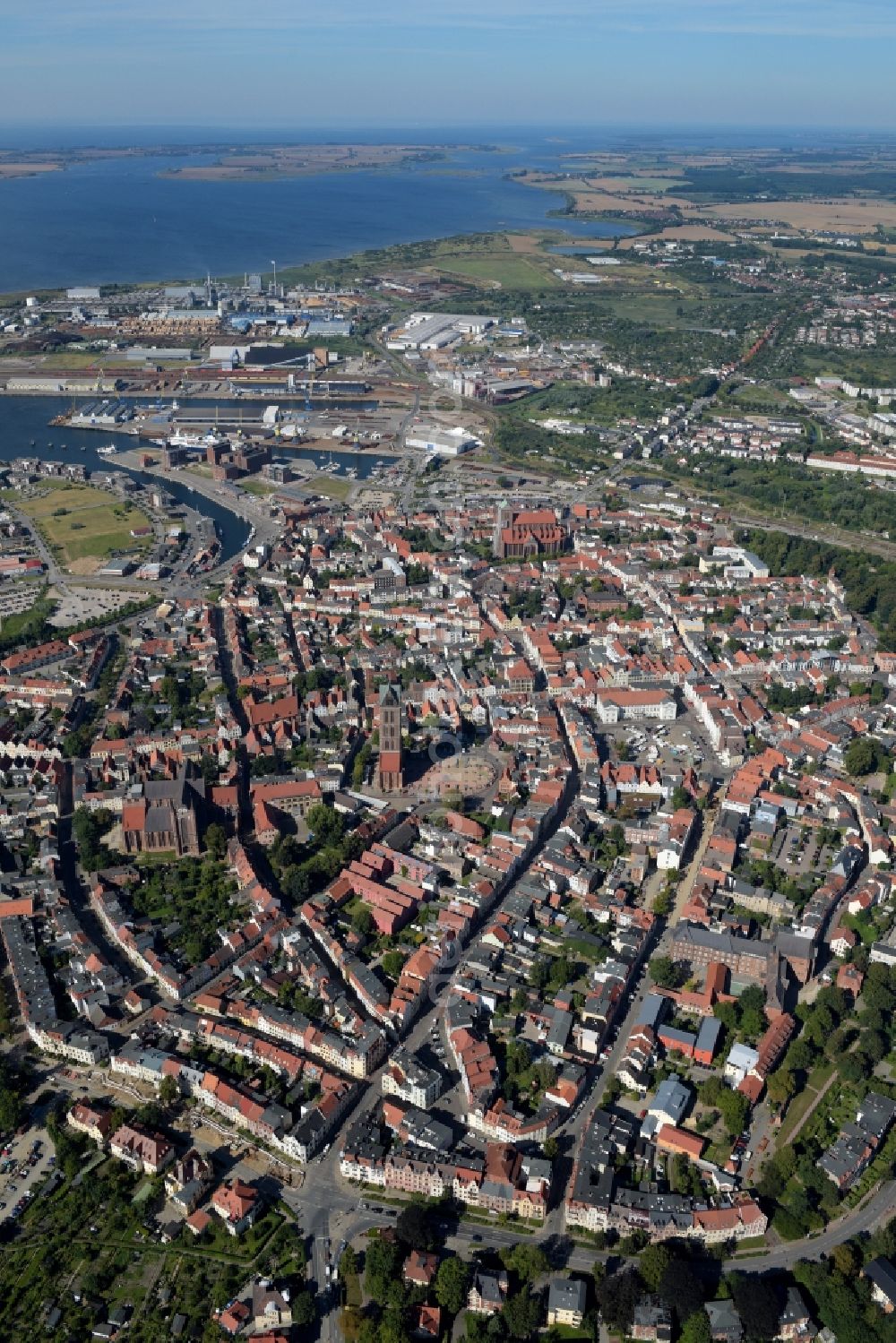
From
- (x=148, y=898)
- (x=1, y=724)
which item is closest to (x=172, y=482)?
(x=1, y=724)

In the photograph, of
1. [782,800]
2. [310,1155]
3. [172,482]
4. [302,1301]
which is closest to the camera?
[302,1301]

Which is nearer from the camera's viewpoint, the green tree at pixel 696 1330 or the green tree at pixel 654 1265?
the green tree at pixel 696 1330

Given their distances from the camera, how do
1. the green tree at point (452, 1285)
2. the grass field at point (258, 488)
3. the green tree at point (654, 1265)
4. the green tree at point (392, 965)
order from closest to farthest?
1. the green tree at point (452, 1285)
2. the green tree at point (654, 1265)
3. the green tree at point (392, 965)
4. the grass field at point (258, 488)

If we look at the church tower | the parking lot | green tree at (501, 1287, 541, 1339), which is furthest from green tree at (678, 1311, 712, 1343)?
the church tower

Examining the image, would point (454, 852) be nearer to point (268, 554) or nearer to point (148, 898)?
point (148, 898)

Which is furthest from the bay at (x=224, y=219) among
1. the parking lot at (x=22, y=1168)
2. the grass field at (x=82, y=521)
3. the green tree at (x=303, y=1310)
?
the green tree at (x=303, y=1310)

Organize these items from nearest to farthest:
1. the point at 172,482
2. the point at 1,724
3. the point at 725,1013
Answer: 1. the point at 725,1013
2. the point at 1,724
3. the point at 172,482

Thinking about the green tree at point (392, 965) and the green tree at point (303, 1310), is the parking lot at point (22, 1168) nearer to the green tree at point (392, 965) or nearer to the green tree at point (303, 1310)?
the green tree at point (303, 1310)
